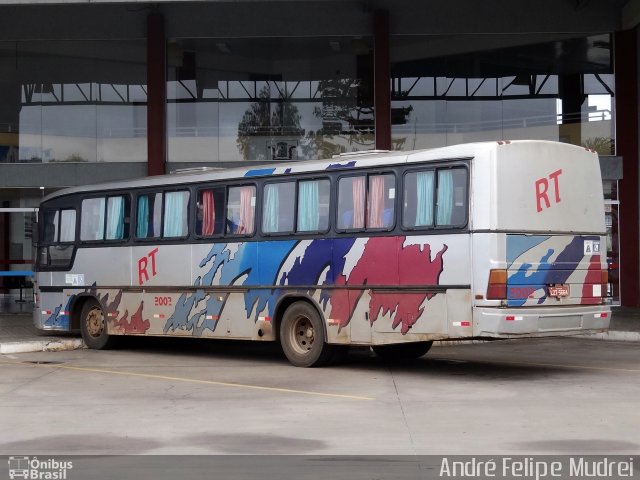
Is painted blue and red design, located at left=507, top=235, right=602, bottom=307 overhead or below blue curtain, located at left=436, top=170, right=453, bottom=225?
below

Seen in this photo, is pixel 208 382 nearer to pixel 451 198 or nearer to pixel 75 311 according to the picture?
pixel 451 198

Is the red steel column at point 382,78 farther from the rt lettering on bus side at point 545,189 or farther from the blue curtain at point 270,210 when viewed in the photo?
the rt lettering on bus side at point 545,189

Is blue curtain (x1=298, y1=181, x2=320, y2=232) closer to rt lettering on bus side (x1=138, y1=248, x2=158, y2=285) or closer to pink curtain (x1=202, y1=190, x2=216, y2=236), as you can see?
pink curtain (x1=202, y1=190, x2=216, y2=236)

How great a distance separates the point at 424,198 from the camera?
14.3 meters

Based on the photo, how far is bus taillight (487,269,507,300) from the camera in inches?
527

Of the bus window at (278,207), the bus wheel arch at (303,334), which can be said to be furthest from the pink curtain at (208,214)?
the bus wheel arch at (303,334)

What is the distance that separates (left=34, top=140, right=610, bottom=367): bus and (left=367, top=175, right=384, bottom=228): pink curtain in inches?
0.8

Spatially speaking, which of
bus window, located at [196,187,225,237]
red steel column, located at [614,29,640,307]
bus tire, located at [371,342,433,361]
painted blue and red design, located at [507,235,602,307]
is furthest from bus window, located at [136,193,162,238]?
red steel column, located at [614,29,640,307]

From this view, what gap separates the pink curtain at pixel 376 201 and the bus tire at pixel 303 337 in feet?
5.74

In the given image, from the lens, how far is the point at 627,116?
2664 centimetres

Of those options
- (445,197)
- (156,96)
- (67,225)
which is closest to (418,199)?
(445,197)

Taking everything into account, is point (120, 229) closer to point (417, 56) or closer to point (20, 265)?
point (20, 265)

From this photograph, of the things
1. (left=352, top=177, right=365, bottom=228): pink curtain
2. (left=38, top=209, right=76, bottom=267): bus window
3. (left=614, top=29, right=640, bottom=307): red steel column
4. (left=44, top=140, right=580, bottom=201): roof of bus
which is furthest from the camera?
(left=614, top=29, right=640, bottom=307): red steel column

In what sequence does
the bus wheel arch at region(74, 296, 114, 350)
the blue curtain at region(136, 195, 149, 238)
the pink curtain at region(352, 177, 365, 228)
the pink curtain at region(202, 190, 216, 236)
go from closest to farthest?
the pink curtain at region(352, 177, 365, 228)
the pink curtain at region(202, 190, 216, 236)
the blue curtain at region(136, 195, 149, 238)
the bus wheel arch at region(74, 296, 114, 350)
